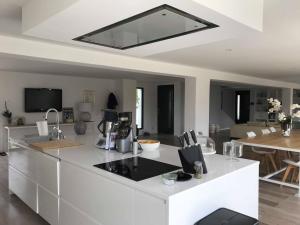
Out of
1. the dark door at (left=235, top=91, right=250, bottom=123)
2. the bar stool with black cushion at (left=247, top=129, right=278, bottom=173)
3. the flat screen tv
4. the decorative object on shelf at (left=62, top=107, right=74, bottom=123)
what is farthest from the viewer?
the dark door at (left=235, top=91, right=250, bottom=123)

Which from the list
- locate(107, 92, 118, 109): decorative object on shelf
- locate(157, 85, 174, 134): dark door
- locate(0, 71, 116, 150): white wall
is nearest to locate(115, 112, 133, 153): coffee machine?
locate(0, 71, 116, 150): white wall

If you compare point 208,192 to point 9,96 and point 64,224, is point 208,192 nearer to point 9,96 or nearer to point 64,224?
point 64,224

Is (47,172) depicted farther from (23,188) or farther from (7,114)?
(7,114)

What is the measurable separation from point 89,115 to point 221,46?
529 cm

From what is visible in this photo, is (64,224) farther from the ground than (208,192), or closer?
closer

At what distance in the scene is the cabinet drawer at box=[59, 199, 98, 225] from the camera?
2051 millimetres

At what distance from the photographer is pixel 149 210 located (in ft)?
5.02

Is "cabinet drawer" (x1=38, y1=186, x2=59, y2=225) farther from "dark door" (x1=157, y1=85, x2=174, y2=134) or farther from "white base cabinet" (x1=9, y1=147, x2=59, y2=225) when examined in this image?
"dark door" (x1=157, y1=85, x2=174, y2=134)

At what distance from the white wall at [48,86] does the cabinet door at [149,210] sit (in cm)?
636

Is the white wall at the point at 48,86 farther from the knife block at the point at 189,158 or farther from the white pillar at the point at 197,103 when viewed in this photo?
the knife block at the point at 189,158

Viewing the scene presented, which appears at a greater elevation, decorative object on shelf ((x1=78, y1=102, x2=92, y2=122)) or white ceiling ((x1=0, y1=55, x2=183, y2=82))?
white ceiling ((x1=0, y1=55, x2=183, y2=82))

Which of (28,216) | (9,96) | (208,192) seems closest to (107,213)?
(208,192)

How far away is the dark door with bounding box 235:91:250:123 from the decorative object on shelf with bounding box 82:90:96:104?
7997 millimetres

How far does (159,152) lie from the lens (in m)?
2.65
